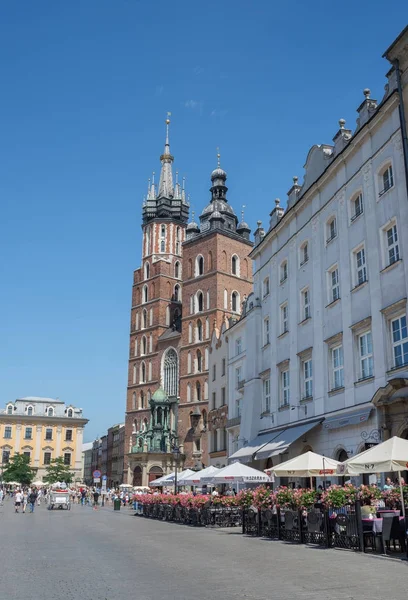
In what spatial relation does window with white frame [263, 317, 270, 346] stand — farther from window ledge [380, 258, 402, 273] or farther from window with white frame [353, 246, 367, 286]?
window ledge [380, 258, 402, 273]

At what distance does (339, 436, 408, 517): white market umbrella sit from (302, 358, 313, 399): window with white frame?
11.0 m

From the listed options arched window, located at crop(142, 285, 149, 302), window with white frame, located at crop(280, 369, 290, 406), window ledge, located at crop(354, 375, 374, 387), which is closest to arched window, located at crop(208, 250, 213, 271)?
arched window, located at crop(142, 285, 149, 302)

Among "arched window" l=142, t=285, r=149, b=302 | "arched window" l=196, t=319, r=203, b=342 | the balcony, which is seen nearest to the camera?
the balcony

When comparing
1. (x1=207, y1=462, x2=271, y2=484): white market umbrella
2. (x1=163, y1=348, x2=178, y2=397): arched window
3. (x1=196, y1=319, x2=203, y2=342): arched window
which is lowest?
(x1=207, y1=462, x2=271, y2=484): white market umbrella

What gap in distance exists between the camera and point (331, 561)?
41.4 ft

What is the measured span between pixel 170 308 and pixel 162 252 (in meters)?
8.52

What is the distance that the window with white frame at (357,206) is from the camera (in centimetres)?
2329

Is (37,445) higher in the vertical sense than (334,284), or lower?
lower

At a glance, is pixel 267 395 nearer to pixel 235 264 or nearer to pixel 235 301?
pixel 235 301

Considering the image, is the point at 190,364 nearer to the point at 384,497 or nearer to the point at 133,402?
the point at 133,402

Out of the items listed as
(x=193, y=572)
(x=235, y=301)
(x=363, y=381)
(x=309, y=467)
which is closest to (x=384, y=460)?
(x=309, y=467)

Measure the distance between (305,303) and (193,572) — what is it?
1818 cm

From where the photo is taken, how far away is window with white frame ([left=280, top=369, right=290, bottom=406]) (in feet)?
96.2

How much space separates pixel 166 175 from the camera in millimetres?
98438
